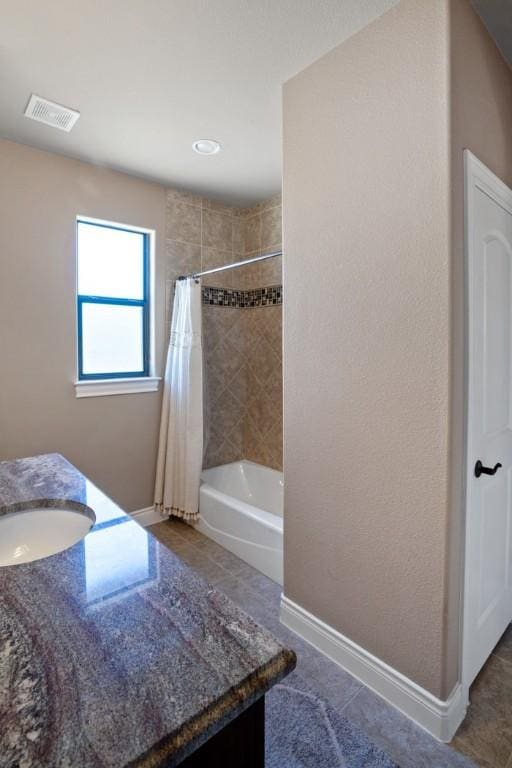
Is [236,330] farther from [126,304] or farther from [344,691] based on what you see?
[344,691]

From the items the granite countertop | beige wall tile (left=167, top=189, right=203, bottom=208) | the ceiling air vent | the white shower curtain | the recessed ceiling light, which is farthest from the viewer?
beige wall tile (left=167, top=189, right=203, bottom=208)

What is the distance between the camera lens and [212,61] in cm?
173

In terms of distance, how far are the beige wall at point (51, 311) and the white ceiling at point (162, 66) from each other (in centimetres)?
18

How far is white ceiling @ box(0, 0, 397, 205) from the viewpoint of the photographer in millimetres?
1488

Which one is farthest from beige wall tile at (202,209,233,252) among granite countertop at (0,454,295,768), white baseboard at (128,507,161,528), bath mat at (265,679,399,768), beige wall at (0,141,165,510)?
bath mat at (265,679,399,768)

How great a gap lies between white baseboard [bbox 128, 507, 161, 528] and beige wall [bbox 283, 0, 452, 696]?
59.2 inches

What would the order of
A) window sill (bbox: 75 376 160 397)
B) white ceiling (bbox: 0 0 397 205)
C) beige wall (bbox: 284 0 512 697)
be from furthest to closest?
window sill (bbox: 75 376 160 397)
white ceiling (bbox: 0 0 397 205)
beige wall (bbox: 284 0 512 697)

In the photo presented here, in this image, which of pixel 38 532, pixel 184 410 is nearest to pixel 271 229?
pixel 184 410

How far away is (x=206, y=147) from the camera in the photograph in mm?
2436

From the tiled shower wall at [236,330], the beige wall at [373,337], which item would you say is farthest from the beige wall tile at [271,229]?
the beige wall at [373,337]

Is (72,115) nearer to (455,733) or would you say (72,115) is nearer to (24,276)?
(24,276)

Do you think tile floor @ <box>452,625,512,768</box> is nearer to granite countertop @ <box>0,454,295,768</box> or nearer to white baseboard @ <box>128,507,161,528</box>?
granite countertop @ <box>0,454,295,768</box>

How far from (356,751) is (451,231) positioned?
1.75 metres

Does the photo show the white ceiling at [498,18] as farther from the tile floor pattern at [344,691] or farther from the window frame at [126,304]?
the tile floor pattern at [344,691]
